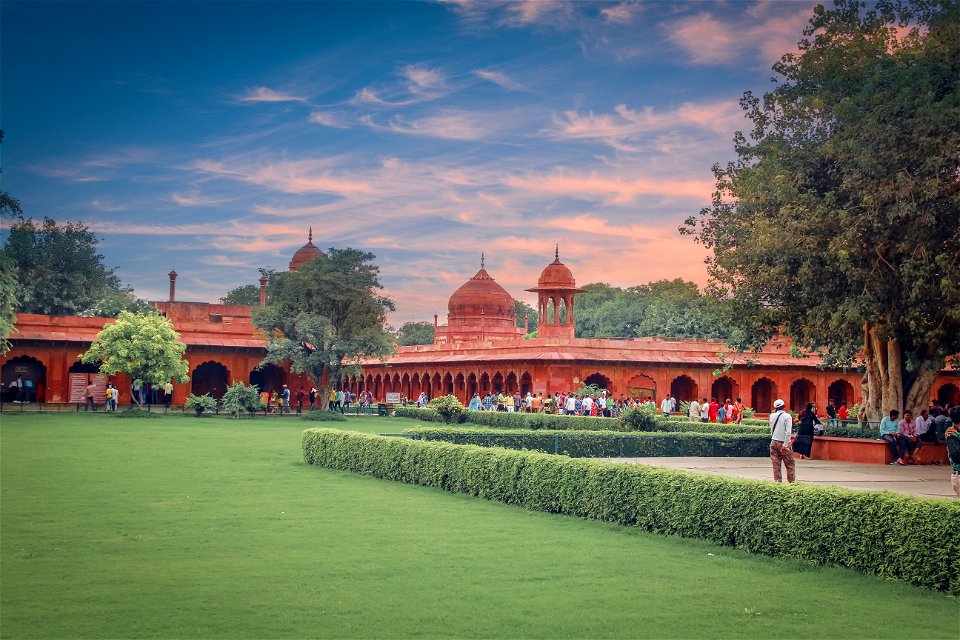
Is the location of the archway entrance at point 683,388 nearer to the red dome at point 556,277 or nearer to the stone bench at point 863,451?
the red dome at point 556,277

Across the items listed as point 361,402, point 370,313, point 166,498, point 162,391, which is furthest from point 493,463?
point 162,391

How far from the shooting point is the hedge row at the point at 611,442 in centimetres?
1930

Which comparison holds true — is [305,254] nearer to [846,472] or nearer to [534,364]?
[534,364]

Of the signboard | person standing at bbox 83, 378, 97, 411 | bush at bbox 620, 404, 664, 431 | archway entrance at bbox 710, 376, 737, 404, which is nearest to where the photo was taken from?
bush at bbox 620, 404, 664, 431

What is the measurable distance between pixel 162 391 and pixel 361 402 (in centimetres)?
851

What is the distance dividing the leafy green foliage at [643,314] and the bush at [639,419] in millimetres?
23665

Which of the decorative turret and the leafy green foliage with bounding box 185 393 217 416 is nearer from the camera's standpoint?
the leafy green foliage with bounding box 185 393 217 416

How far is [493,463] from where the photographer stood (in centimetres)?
1311

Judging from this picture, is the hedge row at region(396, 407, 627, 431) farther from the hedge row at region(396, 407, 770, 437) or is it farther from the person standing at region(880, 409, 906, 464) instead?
the person standing at region(880, 409, 906, 464)

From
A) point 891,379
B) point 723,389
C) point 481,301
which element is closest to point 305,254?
point 481,301

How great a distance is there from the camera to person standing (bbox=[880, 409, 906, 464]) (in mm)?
19125

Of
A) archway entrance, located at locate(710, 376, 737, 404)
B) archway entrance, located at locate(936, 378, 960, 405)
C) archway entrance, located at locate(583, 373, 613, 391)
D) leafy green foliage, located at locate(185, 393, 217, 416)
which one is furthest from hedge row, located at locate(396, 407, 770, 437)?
archway entrance, located at locate(936, 378, 960, 405)

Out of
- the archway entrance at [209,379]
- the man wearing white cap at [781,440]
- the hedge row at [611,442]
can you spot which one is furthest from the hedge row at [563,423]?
the archway entrance at [209,379]

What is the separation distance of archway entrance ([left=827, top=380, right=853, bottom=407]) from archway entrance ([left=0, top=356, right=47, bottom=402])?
33.4 metres
